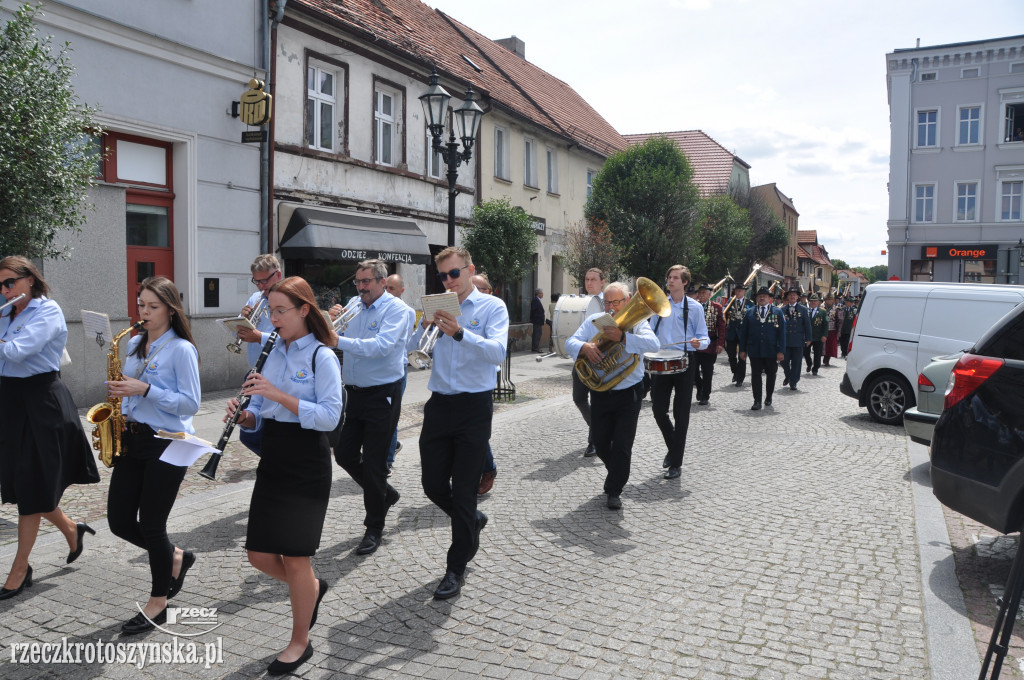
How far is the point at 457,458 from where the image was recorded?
4.56 m

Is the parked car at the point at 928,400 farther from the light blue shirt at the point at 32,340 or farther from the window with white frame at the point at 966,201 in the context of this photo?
the window with white frame at the point at 966,201

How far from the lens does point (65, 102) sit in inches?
283

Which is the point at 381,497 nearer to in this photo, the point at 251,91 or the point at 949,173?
the point at 251,91

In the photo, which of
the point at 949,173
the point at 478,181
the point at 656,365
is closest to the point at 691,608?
the point at 656,365

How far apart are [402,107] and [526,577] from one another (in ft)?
48.6

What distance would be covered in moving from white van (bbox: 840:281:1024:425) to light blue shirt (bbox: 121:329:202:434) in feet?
30.3

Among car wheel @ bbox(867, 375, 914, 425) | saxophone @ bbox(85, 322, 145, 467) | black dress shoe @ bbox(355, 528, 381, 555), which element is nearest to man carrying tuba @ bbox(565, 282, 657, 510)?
black dress shoe @ bbox(355, 528, 381, 555)

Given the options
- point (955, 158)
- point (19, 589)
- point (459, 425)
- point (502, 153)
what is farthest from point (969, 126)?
point (19, 589)

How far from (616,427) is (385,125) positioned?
42.5 feet

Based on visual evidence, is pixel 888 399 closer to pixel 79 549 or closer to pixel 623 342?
pixel 623 342

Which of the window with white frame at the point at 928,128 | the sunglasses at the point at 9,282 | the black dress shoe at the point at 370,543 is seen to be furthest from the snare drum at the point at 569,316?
the window with white frame at the point at 928,128

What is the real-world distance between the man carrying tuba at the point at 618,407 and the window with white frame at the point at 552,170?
20264 millimetres

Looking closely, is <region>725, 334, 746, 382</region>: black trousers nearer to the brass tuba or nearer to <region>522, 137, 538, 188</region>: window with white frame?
the brass tuba

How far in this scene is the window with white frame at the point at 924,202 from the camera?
36.8m
